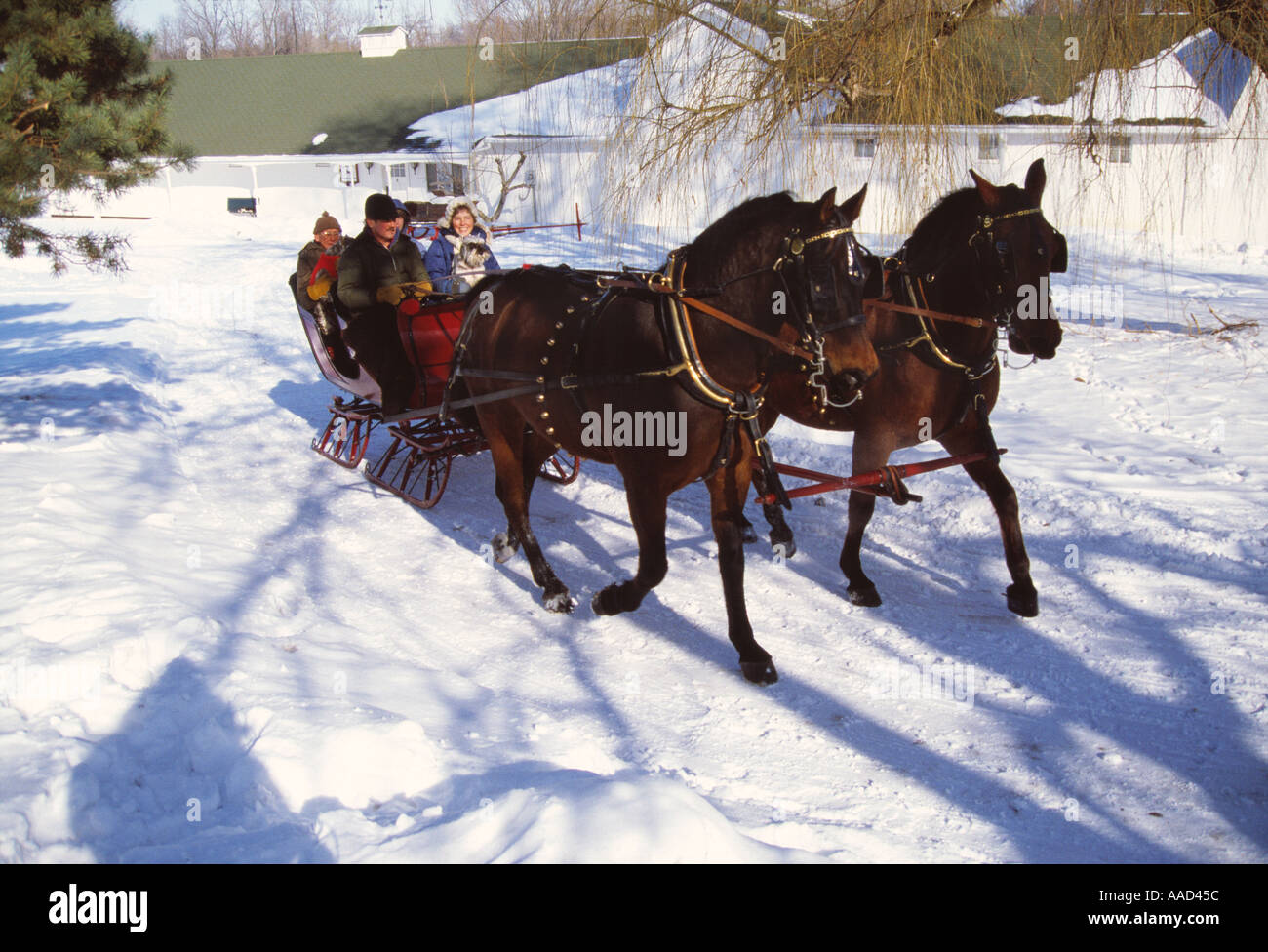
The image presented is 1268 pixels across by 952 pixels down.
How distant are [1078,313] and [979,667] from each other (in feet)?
35.8

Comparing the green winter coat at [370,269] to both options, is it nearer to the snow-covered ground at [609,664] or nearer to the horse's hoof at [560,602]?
the snow-covered ground at [609,664]

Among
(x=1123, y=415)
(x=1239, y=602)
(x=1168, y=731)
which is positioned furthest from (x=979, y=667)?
(x=1123, y=415)

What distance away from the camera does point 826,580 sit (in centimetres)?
634

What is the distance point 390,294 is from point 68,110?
2.40 m

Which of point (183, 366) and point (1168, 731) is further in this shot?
point (183, 366)

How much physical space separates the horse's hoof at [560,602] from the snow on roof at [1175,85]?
3784 millimetres

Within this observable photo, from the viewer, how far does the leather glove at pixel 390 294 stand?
6820mm

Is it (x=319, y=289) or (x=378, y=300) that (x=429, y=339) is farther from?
(x=319, y=289)

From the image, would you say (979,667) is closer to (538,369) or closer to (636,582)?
(636,582)

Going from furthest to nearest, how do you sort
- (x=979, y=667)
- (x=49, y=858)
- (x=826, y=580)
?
(x=826, y=580), (x=979, y=667), (x=49, y=858)

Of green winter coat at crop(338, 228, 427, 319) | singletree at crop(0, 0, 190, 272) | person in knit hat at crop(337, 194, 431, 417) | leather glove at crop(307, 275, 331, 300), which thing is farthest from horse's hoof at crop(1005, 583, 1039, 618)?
singletree at crop(0, 0, 190, 272)

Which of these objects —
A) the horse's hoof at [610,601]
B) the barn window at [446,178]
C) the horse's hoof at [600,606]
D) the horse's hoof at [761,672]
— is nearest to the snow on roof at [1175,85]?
the horse's hoof at [761,672]

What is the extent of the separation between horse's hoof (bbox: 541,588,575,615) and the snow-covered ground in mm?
78

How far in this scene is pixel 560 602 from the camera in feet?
19.1
